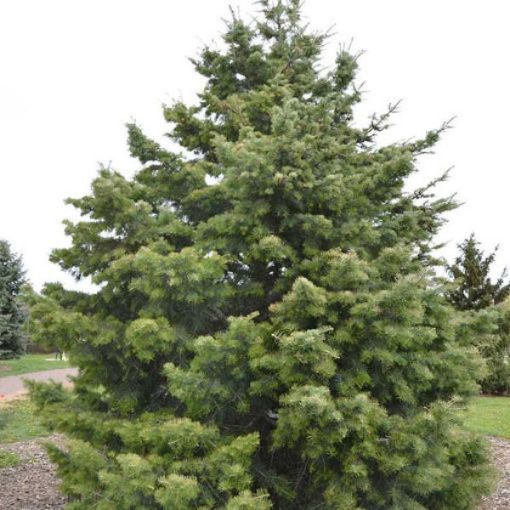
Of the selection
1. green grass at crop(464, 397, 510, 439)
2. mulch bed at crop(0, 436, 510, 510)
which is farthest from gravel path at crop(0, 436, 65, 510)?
green grass at crop(464, 397, 510, 439)

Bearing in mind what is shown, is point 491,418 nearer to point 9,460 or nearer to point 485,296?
point 485,296

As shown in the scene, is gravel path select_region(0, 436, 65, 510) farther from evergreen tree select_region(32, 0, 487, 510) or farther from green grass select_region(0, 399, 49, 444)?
evergreen tree select_region(32, 0, 487, 510)

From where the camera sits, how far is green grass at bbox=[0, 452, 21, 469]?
812 cm

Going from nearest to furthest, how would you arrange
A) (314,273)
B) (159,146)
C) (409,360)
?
1. (409,360)
2. (314,273)
3. (159,146)

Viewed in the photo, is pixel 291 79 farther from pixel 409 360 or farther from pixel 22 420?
pixel 22 420

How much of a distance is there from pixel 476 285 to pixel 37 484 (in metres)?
14.2

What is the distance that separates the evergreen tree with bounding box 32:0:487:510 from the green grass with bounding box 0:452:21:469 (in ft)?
13.6

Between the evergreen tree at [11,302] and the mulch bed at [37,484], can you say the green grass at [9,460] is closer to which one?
the mulch bed at [37,484]

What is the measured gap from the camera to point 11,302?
20828 millimetres

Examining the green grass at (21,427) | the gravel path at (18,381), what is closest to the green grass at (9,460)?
the green grass at (21,427)

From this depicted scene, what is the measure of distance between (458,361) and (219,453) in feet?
7.75

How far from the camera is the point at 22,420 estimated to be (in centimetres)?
1172

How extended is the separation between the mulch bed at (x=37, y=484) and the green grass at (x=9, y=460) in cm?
9

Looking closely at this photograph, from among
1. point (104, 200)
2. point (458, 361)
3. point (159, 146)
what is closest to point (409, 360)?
point (458, 361)
